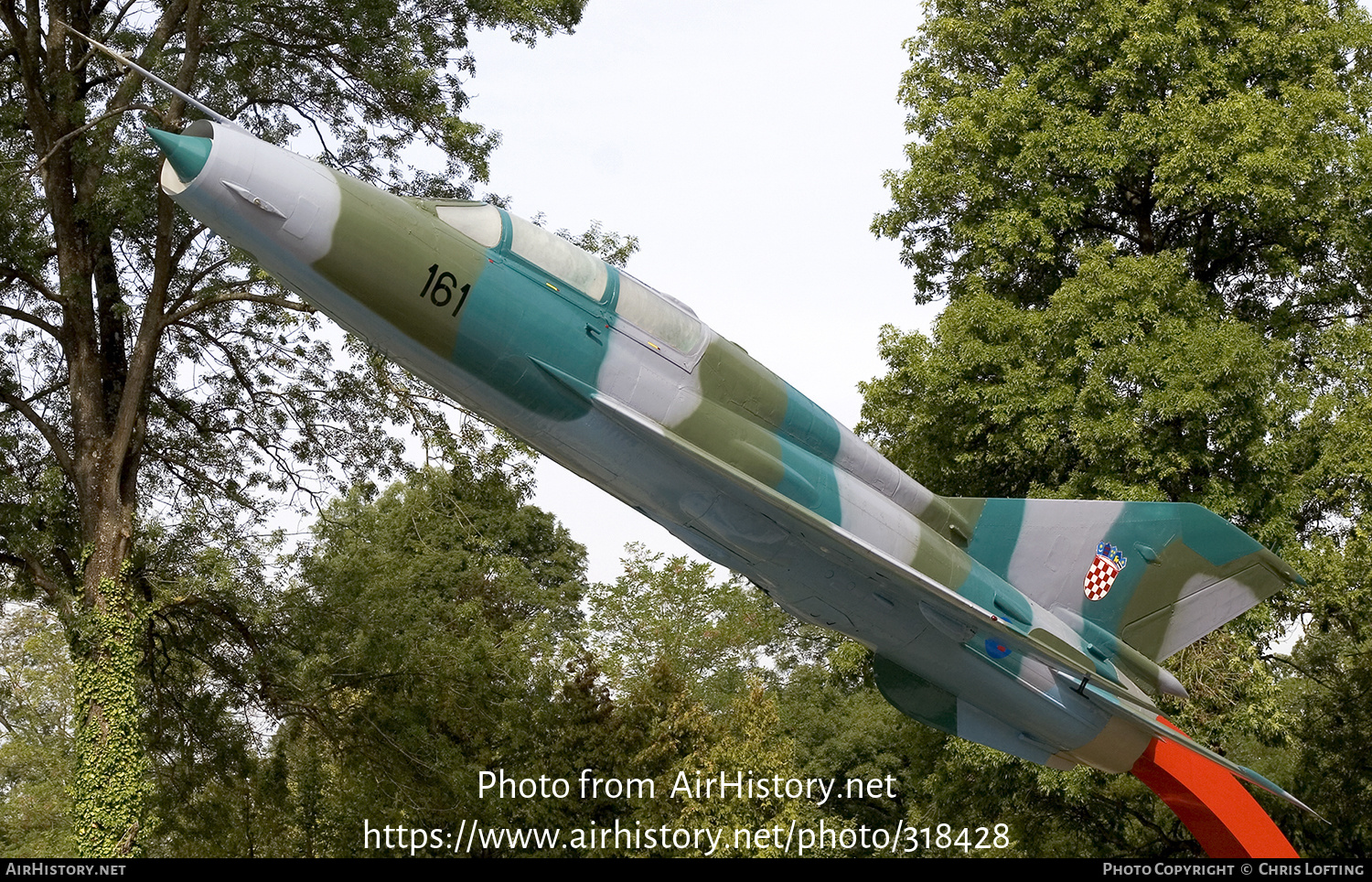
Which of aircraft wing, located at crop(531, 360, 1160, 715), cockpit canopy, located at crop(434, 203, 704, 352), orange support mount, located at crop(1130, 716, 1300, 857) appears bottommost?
orange support mount, located at crop(1130, 716, 1300, 857)

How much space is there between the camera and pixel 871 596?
1015 centimetres

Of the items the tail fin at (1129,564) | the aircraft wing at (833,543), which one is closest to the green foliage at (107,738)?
the aircraft wing at (833,543)

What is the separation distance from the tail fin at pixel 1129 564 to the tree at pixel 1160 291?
3.78m

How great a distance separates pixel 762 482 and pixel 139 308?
9.39m

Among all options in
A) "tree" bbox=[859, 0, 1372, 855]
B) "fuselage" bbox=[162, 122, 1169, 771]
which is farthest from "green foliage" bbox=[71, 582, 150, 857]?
"tree" bbox=[859, 0, 1372, 855]

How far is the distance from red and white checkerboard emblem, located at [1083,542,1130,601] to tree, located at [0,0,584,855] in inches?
313

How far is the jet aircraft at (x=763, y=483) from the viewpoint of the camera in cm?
840

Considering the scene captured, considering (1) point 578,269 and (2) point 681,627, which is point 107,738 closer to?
(1) point 578,269

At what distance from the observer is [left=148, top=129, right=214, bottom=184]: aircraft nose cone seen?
7.94 m

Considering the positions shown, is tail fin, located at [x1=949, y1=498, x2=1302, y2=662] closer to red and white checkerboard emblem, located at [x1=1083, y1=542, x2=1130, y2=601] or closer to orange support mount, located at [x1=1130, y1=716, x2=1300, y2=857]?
red and white checkerboard emblem, located at [x1=1083, y1=542, x2=1130, y2=601]

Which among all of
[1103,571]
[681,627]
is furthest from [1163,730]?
[681,627]

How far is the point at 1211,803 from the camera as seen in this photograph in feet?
35.7
